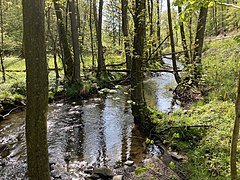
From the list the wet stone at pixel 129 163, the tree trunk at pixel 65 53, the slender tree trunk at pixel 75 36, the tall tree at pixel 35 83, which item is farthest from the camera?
the tree trunk at pixel 65 53

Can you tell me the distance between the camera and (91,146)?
6840 millimetres

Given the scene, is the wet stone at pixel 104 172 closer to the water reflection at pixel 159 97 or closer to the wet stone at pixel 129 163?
the wet stone at pixel 129 163

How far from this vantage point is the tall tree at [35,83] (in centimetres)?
307

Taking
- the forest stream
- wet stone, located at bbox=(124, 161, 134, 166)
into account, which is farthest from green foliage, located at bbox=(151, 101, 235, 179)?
wet stone, located at bbox=(124, 161, 134, 166)

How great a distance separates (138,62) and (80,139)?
9.72 feet

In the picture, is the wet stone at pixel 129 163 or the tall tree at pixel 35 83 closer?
the tall tree at pixel 35 83

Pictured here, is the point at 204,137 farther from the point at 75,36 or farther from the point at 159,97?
the point at 75,36

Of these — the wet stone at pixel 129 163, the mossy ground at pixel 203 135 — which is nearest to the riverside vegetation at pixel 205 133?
the mossy ground at pixel 203 135

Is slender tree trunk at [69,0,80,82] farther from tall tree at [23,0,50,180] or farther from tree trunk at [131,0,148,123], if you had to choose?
tall tree at [23,0,50,180]

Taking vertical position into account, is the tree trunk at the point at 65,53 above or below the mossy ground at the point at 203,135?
above

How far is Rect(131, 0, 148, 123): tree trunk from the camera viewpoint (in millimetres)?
7047

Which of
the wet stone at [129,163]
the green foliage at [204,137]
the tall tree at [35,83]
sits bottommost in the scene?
Answer: the wet stone at [129,163]

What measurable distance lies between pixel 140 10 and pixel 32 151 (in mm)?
5172

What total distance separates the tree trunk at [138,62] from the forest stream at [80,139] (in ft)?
1.92
